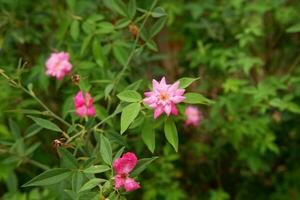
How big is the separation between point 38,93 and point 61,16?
0.39m

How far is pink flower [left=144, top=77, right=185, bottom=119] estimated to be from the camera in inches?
49.9

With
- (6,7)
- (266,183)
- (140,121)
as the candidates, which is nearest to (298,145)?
(266,183)

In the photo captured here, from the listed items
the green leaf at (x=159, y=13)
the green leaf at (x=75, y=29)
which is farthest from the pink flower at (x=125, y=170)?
the green leaf at (x=75, y=29)

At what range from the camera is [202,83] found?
227cm

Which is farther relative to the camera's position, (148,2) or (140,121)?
(148,2)

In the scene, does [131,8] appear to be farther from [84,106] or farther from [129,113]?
[129,113]

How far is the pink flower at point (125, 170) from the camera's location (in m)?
1.21

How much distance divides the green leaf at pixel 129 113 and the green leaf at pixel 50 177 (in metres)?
0.22

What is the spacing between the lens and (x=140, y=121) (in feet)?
4.54

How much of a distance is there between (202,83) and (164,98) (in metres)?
1.03

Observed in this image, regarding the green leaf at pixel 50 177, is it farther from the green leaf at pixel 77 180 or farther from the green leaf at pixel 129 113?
the green leaf at pixel 129 113

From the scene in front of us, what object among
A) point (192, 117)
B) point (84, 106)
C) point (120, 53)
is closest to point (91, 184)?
point (84, 106)

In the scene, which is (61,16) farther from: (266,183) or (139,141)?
(266,183)

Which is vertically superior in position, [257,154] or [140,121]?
[140,121]
